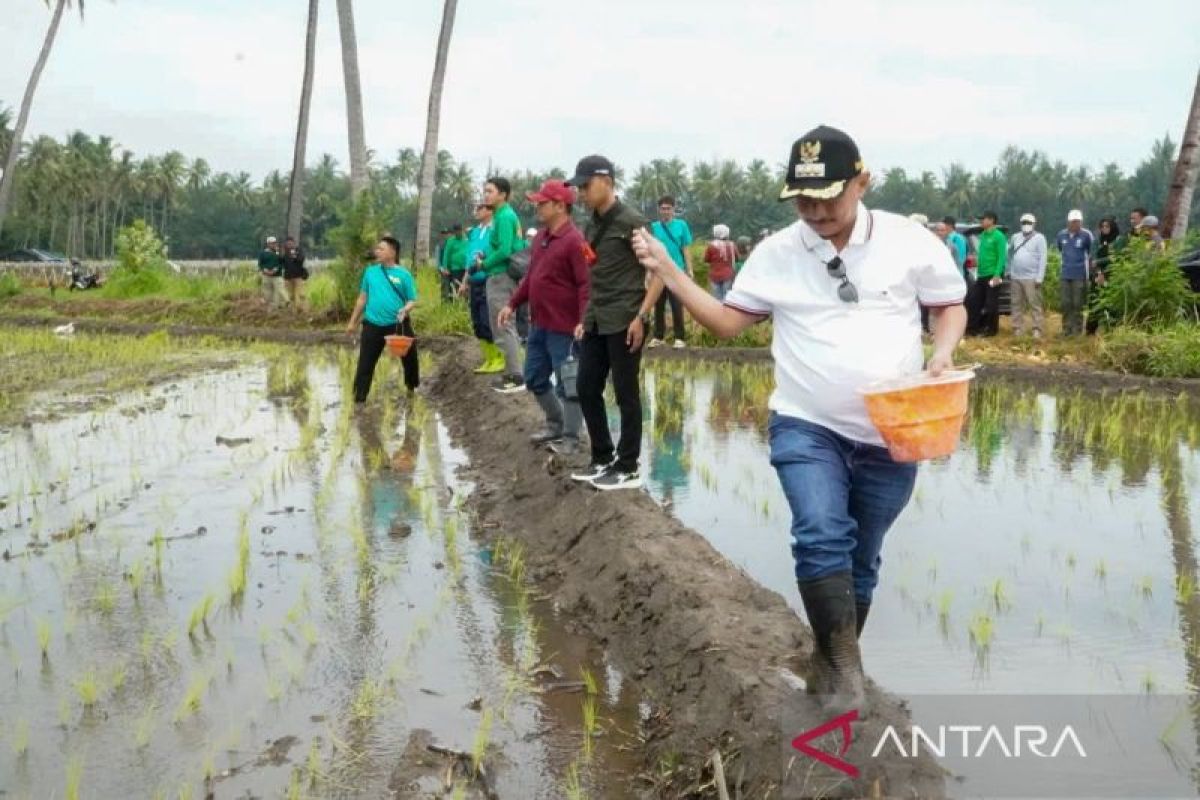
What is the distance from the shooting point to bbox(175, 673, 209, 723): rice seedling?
3.82 metres

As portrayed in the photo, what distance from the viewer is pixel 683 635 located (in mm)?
4172

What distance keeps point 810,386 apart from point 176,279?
25593 millimetres

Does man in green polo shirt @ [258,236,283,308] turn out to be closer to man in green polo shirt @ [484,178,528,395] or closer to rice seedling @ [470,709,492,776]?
man in green polo shirt @ [484,178,528,395]

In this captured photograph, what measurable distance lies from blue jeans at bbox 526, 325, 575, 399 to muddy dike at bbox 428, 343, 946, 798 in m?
0.42

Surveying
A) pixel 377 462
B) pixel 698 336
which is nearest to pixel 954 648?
pixel 377 462

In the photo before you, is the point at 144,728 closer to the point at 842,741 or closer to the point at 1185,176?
the point at 842,741

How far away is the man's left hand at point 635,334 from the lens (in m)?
5.84

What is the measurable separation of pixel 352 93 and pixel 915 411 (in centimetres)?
1919

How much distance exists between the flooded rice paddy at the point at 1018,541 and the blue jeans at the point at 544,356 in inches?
33.3

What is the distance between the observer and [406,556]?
5785mm

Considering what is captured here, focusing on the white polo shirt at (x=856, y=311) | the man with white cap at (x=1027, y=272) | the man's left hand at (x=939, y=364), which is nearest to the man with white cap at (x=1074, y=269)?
the man with white cap at (x=1027, y=272)

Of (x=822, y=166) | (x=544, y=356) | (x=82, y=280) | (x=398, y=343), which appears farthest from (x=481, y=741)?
(x=82, y=280)

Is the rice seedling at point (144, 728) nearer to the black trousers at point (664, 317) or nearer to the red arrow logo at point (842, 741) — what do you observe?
the red arrow logo at point (842, 741)

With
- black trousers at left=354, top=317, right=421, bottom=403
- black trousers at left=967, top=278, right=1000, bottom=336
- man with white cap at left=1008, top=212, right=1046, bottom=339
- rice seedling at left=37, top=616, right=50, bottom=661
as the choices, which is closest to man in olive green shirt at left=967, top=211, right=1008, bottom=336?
black trousers at left=967, top=278, right=1000, bottom=336
